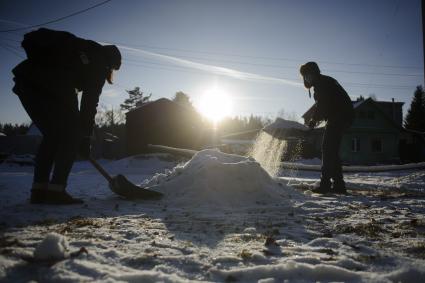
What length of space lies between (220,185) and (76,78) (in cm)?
221

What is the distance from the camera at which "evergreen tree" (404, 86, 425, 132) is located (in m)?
38.2

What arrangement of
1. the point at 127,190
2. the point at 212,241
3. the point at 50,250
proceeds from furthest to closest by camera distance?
the point at 127,190
the point at 212,241
the point at 50,250

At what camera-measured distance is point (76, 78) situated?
3.57 metres

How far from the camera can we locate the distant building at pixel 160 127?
87.1ft

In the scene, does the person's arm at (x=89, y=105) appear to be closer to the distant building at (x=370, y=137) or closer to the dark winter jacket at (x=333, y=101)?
the dark winter jacket at (x=333, y=101)

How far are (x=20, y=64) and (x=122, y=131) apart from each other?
5322 cm

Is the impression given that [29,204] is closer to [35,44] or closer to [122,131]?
[35,44]

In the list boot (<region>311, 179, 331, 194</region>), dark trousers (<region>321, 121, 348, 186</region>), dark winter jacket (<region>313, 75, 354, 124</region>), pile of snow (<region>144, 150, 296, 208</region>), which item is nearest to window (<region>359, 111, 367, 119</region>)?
dark winter jacket (<region>313, 75, 354, 124</region>)

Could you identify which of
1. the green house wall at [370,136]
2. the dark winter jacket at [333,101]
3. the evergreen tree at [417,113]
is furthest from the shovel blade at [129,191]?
the evergreen tree at [417,113]

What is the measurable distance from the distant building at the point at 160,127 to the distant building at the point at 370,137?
40.1ft

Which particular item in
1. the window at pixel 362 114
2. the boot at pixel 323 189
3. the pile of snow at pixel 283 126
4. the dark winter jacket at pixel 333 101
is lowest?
the boot at pixel 323 189

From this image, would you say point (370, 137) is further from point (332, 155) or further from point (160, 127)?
point (332, 155)

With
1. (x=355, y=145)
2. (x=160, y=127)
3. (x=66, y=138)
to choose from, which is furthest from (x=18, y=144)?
(x=66, y=138)

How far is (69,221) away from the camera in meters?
2.50
